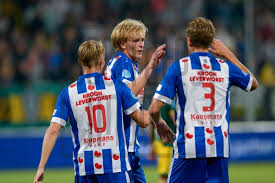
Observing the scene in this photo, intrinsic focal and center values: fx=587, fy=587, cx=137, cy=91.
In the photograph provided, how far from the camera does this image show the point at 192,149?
5.09m

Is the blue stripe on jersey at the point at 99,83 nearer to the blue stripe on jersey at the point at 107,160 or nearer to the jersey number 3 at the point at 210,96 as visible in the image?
the blue stripe on jersey at the point at 107,160

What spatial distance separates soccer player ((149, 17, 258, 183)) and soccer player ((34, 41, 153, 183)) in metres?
0.32

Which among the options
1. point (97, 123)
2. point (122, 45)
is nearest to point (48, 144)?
point (97, 123)

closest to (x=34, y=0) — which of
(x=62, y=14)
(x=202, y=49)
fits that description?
(x=62, y=14)

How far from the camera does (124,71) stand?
5.82m

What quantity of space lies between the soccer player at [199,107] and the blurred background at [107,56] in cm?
707

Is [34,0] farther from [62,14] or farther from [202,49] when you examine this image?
[202,49]

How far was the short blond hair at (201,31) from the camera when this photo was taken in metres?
5.07

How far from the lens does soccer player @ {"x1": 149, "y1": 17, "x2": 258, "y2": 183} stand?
5.08 metres

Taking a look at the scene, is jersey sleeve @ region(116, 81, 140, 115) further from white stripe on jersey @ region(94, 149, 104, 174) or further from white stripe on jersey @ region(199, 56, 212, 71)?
white stripe on jersey @ region(199, 56, 212, 71)

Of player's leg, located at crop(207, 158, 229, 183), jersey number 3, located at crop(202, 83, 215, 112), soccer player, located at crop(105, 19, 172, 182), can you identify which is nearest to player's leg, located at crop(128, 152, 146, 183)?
soccer player, located at crop(105, 19, 172, 182)

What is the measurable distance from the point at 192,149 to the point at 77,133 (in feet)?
3.30

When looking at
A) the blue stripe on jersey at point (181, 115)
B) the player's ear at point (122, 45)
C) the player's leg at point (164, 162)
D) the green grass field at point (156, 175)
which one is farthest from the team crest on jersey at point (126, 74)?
the green grass field at point (156, 175)

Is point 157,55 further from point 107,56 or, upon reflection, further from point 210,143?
point 107,56
